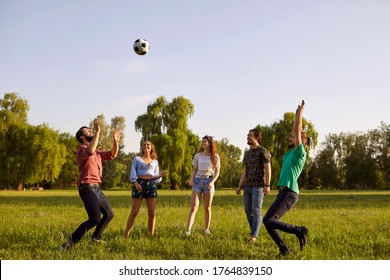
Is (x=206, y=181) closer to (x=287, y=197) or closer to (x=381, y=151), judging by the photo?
(x=287, y=197)

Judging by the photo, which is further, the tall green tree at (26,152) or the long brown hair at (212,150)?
the tall green tree at (26,152)

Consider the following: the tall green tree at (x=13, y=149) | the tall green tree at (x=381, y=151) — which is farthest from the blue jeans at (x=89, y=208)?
the tall green tree at (x=381, y=151)

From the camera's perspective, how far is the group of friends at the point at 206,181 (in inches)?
267

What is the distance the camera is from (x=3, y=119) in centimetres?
5306

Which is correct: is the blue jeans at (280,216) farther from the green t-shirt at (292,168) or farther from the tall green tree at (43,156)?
the tall green tree at (43,156)

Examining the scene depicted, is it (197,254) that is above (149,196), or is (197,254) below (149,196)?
below

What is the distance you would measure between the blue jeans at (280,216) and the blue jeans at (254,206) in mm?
1291

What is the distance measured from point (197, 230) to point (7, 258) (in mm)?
4135

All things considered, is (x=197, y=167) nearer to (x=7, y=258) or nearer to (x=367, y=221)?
(x=7, y=258)

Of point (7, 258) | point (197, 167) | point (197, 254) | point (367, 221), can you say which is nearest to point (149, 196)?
point (197, 167)

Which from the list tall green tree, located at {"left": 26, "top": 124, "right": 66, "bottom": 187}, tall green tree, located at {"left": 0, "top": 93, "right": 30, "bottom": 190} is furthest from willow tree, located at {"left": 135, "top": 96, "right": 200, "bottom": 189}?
tall green tree, located at {"left": 0, "top": 93, "right": 30, "bottom": 190}

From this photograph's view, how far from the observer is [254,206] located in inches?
320

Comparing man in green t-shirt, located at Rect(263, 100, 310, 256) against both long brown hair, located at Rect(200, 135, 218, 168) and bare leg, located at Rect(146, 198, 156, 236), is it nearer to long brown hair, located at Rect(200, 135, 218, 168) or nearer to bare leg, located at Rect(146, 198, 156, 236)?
long brown hair, located at Rect(200, 135, 218, 168)
